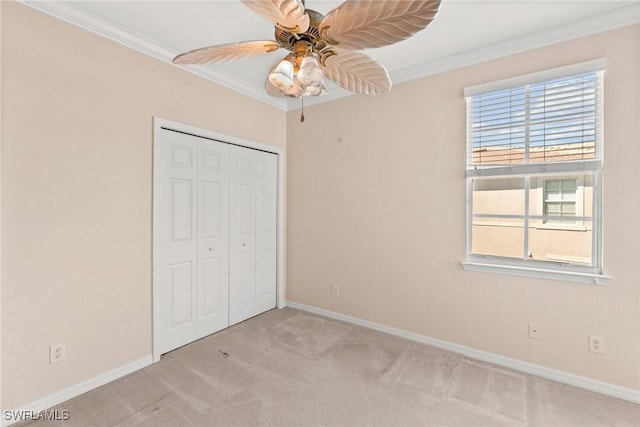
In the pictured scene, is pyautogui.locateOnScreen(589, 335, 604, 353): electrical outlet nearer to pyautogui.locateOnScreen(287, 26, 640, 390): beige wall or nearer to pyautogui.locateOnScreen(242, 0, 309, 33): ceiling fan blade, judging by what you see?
pyautogui.locateOnScreen(287, 26, 640, 390): beige wall

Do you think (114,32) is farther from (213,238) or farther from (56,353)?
(56,353)

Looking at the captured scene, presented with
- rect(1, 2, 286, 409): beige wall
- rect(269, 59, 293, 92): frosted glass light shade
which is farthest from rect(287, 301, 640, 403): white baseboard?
rect(269, 59, 293, 92): frosted glass light shade

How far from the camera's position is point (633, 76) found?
78.6 inches

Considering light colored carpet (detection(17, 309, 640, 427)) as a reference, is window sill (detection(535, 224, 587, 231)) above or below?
above

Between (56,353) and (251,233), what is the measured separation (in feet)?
6.26

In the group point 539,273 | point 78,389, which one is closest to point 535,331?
point 539,273

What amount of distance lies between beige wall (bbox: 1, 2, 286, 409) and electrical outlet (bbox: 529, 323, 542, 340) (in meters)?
3.13

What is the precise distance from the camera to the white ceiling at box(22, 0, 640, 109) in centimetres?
197

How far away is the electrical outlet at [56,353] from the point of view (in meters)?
1.95

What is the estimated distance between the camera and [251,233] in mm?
3467

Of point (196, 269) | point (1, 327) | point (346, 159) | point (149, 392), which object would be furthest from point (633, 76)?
point (1, 327)

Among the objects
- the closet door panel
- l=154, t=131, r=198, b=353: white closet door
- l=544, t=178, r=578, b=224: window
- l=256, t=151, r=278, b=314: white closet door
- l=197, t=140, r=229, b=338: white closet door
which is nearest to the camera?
l=544, t=178, r=578, b=224: window

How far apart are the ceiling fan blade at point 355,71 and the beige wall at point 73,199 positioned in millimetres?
1710

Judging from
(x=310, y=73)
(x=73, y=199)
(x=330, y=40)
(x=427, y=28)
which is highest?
(x=427, y=28)
